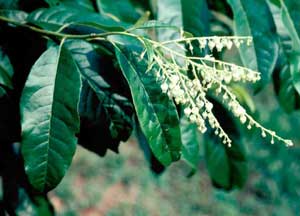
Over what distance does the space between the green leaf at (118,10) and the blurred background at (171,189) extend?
292cm

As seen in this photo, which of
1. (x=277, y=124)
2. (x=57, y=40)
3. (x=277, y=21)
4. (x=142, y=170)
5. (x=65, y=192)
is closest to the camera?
(x=57, y=40)

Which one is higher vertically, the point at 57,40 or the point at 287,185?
the point at 57,40

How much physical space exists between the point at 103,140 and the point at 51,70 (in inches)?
9.1

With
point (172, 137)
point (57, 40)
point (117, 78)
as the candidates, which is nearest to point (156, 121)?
point (172, 137)

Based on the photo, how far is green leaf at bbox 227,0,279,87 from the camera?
4.02ft

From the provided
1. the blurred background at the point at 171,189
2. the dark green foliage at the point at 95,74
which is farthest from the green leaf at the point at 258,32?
the blurred background at the point at 171,189

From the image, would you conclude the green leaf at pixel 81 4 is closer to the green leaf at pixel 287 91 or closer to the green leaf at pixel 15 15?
the green leaf at pixel 15 15

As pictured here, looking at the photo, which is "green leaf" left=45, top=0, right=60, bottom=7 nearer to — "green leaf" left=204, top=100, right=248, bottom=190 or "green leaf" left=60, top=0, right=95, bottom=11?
"green leaf" left=60, top=0, right=95, bottom=11

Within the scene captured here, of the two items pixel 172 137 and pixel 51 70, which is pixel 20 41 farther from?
pixel 172 137

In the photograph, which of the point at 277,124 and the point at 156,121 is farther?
the point at 277,124

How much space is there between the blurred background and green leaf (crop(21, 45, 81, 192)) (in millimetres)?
3118

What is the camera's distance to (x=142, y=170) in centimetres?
466

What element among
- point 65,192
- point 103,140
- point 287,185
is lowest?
point 287,185

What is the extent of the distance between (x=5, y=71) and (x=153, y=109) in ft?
1.12
